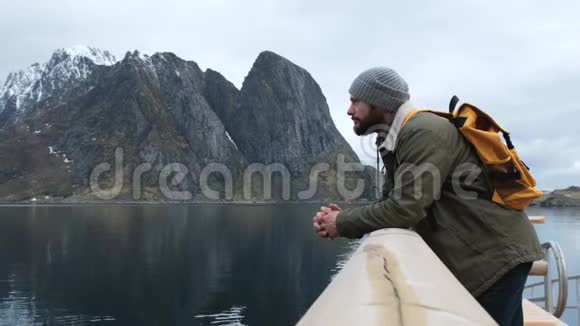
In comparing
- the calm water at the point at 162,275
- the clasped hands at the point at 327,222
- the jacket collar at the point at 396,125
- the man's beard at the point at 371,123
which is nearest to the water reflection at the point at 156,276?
the calm water at the point at 162,275

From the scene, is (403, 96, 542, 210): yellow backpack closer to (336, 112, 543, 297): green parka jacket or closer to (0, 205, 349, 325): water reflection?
(336, 112, 543, 297): green parka jacket

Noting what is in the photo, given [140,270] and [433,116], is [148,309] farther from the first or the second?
[433,116]

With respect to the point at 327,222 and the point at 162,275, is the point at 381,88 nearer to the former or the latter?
the point at 327,222

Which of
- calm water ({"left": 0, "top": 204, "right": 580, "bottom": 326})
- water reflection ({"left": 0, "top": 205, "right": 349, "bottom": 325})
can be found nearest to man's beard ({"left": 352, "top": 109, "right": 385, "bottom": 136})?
calm water ({"left": 0, "top": 204, "right": 580, "bottom": 326})

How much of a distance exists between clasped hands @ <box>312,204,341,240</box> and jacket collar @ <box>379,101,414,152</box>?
596 millimetres

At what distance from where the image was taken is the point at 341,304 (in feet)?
5.03

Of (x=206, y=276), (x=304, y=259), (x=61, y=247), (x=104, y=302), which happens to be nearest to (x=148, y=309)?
(x=104, y=302)

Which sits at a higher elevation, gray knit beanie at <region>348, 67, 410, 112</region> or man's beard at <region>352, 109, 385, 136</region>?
gray knit beanie at <region>348, 67, 410, 112</region>

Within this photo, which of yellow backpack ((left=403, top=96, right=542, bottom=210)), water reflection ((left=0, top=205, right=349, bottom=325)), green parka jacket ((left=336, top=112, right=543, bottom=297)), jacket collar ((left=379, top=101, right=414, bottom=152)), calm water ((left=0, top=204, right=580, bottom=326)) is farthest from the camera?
water reflection ((left=0, top=205, right=349, bottom=325))

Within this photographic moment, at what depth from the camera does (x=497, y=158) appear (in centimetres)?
339

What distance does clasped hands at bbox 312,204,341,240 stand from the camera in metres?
3.59

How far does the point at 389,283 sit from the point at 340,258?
101892mm

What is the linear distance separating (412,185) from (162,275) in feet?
274

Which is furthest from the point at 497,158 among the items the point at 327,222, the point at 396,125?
the point at 327,222
